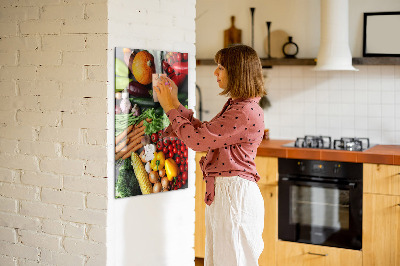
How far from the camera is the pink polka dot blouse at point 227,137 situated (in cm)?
256

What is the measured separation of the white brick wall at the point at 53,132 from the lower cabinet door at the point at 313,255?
5.56ft

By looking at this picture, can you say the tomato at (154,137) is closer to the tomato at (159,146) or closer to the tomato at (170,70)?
the tomato at (159,146)

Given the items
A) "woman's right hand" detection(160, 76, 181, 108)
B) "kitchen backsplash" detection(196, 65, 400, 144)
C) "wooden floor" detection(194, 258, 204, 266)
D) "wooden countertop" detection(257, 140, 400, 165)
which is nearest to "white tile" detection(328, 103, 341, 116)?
"kitchen backsplash" detection(196, 65, 400, 144)

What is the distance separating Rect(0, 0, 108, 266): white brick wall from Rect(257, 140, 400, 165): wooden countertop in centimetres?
160

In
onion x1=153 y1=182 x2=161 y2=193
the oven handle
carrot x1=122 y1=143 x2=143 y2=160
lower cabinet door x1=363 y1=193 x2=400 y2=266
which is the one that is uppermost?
carrot x1=122 y1=143 x2=143 y2=160

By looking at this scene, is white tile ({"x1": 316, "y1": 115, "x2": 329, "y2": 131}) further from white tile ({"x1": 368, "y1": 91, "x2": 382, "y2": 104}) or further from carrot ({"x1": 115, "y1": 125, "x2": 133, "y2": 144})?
carrot ({"x1": 115, "y1": 125, "x2": 133, "y2": 144})

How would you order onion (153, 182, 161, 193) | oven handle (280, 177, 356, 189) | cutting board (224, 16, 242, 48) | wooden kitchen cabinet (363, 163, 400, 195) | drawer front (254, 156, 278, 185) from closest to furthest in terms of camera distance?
1. onion (153, 182, 161, 193)
2. wooden kitchen cabinet (363, 163, 400, 195)
3. oven handle (280, 177, 356, 189)
4. drawer front (254, 156, 278, 185)
5. cutting board (224, 16, 242, 48)

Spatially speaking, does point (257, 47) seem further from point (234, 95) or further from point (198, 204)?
point (234, 95)

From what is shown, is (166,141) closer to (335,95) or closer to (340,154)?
(340,154)

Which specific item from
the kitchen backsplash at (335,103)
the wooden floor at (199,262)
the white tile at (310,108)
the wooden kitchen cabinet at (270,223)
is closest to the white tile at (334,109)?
the kitchen backsplash at (335,103)

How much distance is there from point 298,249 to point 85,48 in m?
2.17

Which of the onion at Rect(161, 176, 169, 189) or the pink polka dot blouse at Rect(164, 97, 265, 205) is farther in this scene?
the onion at Rect(161, 176, 169, 189)

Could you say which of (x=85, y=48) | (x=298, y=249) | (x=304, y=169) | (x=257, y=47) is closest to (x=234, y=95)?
(x=85, y=48)

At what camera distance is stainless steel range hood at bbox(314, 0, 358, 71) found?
4129mm
